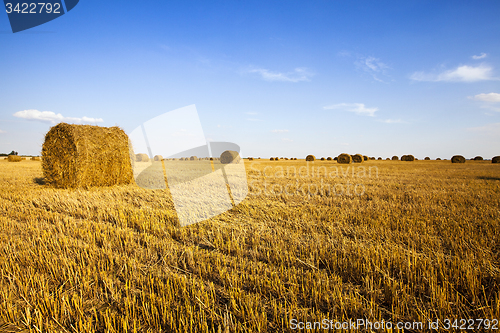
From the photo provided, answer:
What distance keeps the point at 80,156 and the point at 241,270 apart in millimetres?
8287

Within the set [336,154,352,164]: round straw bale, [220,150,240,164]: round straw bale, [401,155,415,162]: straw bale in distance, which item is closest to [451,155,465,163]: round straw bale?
[401,155,415,162]: straw bale in distance

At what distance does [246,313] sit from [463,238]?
12.0ft

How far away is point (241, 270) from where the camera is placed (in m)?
2.70

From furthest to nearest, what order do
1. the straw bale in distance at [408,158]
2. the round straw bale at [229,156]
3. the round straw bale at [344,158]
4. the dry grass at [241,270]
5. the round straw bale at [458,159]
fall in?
the straw bale in distance at [408,158], the round straw bale at [458,159], the round straw bale at [344,158], the round straw bale at [229,156], the dry grass at [241,270]

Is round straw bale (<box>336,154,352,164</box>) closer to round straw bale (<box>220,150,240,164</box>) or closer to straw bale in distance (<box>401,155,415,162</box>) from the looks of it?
round straw bale (<box>220,150,240,164</box>)

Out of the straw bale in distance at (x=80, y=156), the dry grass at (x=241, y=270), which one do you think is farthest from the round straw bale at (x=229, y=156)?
the dry grass at (x=241, y=270)

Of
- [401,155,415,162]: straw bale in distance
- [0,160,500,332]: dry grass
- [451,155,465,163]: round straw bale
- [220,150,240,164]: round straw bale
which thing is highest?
[220,150,240,164]: round straw bale

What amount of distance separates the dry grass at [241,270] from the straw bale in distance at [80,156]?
3.55 metres

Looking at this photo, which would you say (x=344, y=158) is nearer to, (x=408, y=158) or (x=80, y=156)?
(x=408, y=158)

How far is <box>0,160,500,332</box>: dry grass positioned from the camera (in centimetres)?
196

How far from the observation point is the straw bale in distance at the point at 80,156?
8344mm

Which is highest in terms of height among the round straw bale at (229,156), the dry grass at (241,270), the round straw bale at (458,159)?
the round straw bale at (229,156)

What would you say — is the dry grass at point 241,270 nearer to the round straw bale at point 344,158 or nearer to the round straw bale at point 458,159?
the round straw bale at point 344,158

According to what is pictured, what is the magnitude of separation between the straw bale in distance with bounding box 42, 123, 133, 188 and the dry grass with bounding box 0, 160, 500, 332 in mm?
3548
